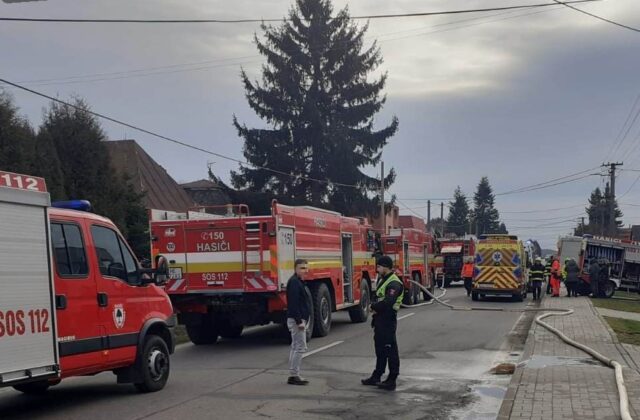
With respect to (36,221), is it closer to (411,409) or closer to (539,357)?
(411,409)

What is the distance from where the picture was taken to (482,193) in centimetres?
14275

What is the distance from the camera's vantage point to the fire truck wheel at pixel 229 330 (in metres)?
15.3

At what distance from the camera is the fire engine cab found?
23.6 feet

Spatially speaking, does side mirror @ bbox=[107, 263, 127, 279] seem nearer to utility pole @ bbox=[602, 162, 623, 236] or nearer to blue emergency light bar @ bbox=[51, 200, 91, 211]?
blue emergency light bar @ bbox=[51, 200, 91, 211]

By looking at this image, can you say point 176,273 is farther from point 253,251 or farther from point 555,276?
point 555,276

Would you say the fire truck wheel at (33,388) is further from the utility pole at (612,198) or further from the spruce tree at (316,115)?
the utility pole at (612,198)

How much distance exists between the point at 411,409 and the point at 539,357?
4052 millimetres

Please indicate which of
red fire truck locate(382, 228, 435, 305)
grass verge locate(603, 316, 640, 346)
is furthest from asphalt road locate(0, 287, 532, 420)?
red fire truck locate(382, 228, 435, 305)

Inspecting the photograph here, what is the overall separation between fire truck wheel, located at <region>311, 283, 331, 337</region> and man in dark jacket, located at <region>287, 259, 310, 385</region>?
15.9 feet

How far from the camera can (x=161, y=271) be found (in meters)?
9.42

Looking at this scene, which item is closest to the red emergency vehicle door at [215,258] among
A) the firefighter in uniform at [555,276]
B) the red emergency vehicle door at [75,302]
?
the red emergency vehicle door at [75,302]

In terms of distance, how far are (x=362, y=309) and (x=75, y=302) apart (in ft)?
36.9

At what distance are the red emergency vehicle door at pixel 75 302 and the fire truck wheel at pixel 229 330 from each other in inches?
269

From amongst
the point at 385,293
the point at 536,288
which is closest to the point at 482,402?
the point at 385,293
